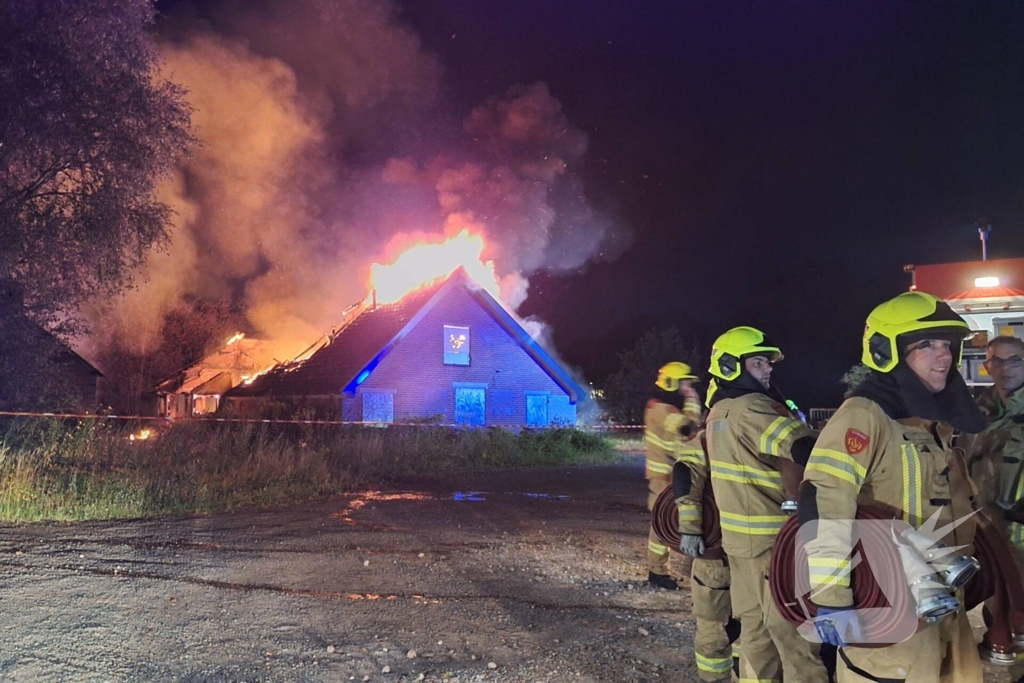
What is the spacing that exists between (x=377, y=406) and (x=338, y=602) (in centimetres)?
1621

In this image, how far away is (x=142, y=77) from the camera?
41.7 feet

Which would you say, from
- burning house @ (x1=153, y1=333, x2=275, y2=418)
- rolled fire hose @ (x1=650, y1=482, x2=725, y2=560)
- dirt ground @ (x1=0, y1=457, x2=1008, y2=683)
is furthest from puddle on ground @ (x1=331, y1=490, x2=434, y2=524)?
burning house @ (x1=153, y1=333, x2=275, y2=418)

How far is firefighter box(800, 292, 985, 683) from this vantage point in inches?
95.3

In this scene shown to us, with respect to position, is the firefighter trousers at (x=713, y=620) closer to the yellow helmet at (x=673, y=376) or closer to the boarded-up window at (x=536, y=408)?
the yellow helmet at (x=673, y=376)

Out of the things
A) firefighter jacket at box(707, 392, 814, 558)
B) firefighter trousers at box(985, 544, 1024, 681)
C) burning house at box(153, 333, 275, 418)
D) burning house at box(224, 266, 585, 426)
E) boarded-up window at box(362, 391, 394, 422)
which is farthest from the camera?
burning house at box(153, 333, 275, 418)

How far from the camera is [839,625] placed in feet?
7.89

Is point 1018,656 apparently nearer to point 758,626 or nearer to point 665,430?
point 758,626

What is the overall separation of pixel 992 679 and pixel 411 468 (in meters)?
11.9

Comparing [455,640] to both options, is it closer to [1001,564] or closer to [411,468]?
[1001,564]

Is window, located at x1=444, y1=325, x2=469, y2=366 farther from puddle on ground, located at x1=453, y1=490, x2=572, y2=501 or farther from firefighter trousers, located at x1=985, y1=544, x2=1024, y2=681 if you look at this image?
firefighter trousers, located at x1=985, y1=544, x2=1024, y2=681

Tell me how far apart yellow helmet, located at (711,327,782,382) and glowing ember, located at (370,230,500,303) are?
2140 cm

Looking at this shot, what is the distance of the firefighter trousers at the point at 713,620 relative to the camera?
3.82 metres

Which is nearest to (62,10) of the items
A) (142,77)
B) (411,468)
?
(142,77)

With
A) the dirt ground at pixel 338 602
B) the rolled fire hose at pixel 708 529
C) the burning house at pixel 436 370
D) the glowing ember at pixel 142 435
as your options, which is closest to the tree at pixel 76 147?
the glowing ember at pixel 142 435
